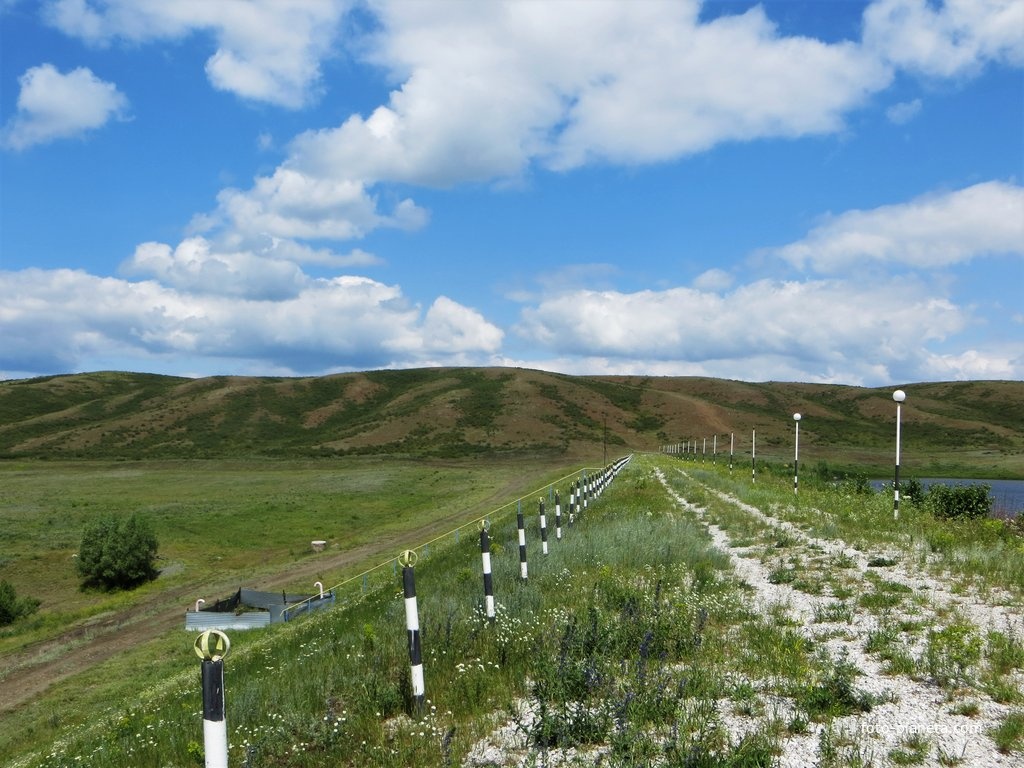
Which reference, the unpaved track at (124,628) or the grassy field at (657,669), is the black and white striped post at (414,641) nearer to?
the grassy field at (657,669)

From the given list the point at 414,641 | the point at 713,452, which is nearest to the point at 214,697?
the point at 414,641

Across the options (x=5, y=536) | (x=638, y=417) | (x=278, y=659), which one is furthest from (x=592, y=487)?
(x=638, y=417)

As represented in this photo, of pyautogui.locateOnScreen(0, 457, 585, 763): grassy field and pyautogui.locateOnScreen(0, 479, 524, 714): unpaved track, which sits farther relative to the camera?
pyautogui.locateOnScreen(0, 457, 585, 763): grassy field

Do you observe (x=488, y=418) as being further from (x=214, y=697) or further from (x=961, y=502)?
(x=214, y=697)

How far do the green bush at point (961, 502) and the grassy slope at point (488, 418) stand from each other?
227 ft

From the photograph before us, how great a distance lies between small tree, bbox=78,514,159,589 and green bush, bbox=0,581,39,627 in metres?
3.04

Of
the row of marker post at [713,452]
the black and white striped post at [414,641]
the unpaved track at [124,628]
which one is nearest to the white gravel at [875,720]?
the black and white striped post at [414,641]

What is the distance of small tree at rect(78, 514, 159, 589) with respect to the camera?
3209cm

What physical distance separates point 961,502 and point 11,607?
32.6m

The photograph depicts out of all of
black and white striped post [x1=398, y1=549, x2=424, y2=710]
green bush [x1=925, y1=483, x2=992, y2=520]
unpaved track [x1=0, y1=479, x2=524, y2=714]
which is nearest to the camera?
black and white striped post [x1=398, y1=549, x2=424, y2=710]

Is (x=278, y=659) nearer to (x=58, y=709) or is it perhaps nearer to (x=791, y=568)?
(x=791, y=568)

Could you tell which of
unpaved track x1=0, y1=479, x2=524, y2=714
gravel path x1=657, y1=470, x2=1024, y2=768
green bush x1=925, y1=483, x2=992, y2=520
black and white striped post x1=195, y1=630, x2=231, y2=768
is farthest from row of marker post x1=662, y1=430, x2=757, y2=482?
black and white striped post x1=195, y1=630, x2=231, y2=768

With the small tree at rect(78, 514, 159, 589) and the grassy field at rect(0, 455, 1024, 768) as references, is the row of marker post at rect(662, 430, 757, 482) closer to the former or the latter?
the grassy field at rect(0, 455, 1024, 768)

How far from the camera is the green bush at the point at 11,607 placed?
27.5 metres
